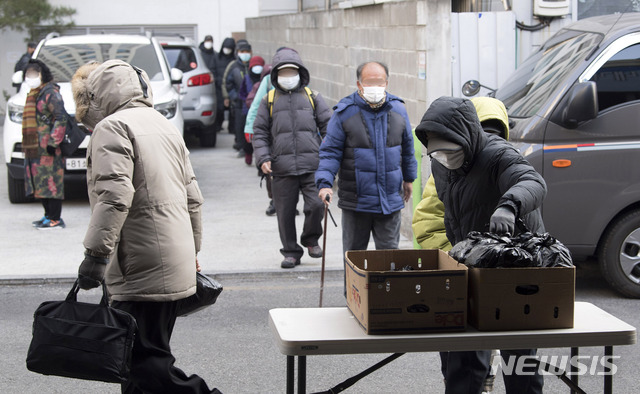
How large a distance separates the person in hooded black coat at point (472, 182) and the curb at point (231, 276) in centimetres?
395

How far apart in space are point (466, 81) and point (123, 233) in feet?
19.1

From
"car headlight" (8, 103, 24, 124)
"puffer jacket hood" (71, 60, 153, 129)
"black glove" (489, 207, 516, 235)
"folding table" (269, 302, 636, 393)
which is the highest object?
"puffer jacket hood" (71, 60, 153, 129)

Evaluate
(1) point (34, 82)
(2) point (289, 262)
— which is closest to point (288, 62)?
(2) point (289, 262)

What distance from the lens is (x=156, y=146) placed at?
4379 mm

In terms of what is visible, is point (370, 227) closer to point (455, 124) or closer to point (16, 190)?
point (455, 124)

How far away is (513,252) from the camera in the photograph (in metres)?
3.69

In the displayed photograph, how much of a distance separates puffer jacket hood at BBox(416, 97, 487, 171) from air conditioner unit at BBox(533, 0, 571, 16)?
585cm

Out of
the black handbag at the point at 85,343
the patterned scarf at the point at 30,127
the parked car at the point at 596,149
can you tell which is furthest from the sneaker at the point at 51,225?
the black handbag at the point at 85,343

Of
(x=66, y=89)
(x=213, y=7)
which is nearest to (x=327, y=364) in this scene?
(x=66, y=89)

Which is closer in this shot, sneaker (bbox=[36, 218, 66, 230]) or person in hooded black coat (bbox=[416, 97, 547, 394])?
person in hooded black coat (bbox=[416, 97, 547, 394])

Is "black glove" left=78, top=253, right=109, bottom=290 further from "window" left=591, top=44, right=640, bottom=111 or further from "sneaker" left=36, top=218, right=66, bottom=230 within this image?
"sneaker" left=36, top=218, right=66, bottom=230

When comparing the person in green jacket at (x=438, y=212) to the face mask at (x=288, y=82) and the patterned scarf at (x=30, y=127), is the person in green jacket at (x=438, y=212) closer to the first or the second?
the face mask at (x=288, y=82)

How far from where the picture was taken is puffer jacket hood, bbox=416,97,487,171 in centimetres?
404

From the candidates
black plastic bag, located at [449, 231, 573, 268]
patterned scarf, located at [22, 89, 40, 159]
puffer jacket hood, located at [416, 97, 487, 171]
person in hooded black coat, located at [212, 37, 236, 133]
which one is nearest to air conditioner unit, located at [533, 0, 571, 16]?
patterned scarf, located at [22, 89, 40, 159]
